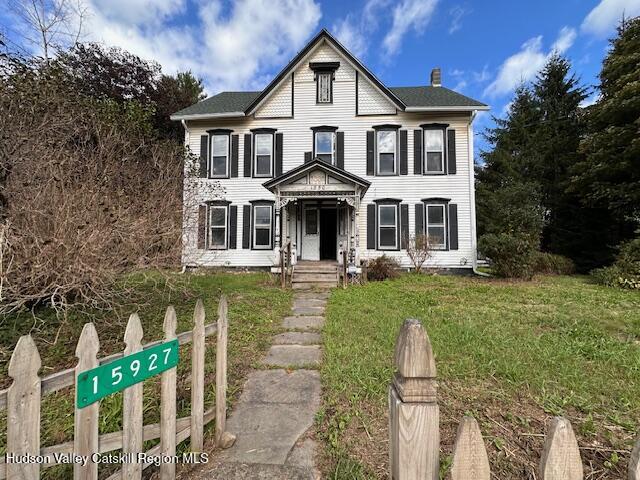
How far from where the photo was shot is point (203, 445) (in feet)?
7.57

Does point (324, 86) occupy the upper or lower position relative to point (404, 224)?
upper

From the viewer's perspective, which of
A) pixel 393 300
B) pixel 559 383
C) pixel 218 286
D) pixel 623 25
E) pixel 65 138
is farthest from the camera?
pixel 623 25

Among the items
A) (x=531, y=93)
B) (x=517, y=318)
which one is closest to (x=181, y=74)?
(x=531, y=93)

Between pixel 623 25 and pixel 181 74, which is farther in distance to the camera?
pixel 181 74

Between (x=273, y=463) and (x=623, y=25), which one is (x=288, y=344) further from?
(x=623, y=25)

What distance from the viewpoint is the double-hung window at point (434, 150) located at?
12.7m

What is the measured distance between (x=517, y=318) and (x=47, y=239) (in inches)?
282

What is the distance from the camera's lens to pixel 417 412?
44.5 inches

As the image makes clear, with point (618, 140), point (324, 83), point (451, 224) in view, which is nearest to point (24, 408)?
point (451, 224)

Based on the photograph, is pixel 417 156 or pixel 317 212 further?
A: pixel 317 212

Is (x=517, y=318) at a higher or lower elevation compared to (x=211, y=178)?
lower

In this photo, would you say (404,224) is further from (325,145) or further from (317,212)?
(325,145)

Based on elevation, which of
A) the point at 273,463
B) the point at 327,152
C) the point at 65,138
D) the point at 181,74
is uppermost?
the point at 181,74

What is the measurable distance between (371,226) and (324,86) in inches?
232
